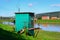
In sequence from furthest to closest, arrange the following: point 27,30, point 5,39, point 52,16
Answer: point 52,16 → point 27,30 → point 5,39

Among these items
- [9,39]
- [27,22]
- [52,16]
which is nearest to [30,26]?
[27,22]

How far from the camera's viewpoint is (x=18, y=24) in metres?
13.0

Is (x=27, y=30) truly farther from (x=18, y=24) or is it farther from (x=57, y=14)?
(x=57, y=14)

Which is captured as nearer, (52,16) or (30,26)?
(30,26)

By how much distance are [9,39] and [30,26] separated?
5314 mm

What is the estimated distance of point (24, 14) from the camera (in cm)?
1273

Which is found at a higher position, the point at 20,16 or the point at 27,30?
the point at 20,16

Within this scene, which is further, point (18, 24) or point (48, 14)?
point (48, 14)

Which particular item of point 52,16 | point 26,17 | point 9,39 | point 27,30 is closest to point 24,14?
point 26,17

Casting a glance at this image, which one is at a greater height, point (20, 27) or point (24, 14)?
point (24, 14)

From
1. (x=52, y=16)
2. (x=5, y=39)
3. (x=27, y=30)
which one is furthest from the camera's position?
(x=52, y=16)

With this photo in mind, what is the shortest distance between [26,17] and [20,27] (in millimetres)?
851

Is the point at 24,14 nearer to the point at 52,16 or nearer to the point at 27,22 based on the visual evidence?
the point at 27,22

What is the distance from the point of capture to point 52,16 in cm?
8106
